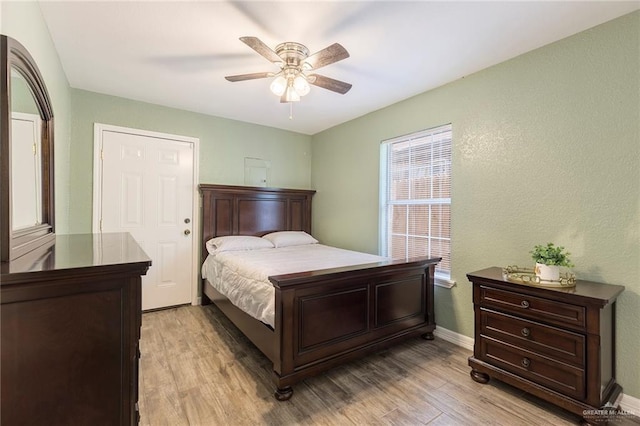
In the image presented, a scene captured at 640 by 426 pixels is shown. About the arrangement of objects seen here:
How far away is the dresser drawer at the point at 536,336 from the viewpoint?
1.67m

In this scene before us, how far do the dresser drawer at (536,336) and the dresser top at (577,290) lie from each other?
209mm

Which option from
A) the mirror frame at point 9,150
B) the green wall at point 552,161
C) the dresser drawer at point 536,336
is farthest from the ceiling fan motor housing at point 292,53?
the dresser drawer at point 536,336

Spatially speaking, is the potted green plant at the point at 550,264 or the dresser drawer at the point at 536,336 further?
the potted green plant at the point at 550,264

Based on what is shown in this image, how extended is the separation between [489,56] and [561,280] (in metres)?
1.74

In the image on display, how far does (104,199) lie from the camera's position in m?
3.16

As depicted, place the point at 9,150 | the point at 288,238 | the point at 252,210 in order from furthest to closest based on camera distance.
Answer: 1. the point at 252,210
2. the point at 288,238
3. the point at 9,150

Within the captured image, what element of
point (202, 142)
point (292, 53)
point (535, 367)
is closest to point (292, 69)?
point (292, 53)

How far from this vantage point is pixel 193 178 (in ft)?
12.0

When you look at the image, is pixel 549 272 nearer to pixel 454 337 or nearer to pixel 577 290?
pixel 577 290

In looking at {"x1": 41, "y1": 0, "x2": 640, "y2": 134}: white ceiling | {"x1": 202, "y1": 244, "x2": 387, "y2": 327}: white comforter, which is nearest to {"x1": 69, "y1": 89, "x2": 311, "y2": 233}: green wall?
{"x1": 41, "y1": 0, "x2": 640, "y2": 134}: white ceiling

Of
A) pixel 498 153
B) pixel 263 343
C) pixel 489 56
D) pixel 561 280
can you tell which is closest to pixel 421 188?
pixel 498 153

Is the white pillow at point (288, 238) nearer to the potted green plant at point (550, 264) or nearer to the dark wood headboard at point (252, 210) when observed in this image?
the dark wood headboard at point (252, 210)

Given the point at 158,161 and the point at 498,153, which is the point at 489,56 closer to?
the point at 498,153

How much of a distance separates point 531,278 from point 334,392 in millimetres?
1530
